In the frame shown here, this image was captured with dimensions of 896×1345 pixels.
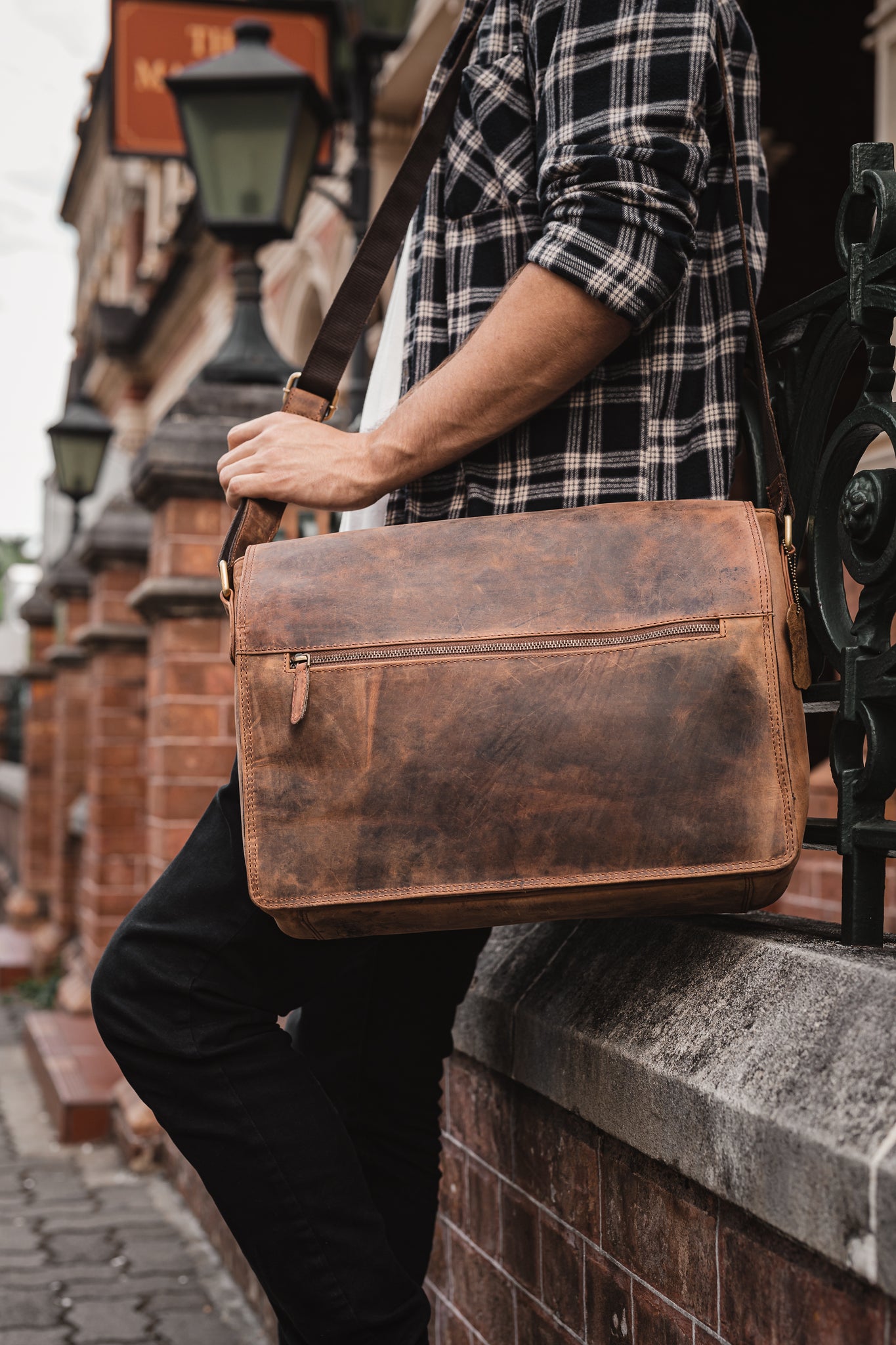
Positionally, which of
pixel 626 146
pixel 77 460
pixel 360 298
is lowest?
pixel 360 298

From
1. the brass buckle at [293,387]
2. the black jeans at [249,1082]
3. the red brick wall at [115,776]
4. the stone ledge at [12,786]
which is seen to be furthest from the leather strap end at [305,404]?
the stone ledge at [12,786]

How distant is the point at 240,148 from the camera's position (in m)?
4.20

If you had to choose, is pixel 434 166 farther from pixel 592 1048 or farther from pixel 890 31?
pixel 890 31

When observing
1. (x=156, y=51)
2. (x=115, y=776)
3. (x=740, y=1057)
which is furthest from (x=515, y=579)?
(x=156, y=51)

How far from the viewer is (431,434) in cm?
147

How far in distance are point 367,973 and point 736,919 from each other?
1.55 ft

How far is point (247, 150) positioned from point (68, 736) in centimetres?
418

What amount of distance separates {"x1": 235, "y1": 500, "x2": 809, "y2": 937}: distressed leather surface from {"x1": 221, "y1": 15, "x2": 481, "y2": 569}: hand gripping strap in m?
0.30

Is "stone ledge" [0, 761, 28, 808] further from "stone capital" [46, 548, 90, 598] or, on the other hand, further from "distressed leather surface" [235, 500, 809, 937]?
"distressed leather surface" [235, 500, 809, 937]

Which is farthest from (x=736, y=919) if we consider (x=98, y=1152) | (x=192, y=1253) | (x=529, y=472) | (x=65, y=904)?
(x=65, y=904)

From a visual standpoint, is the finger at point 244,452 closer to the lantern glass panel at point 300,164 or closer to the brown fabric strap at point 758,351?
the brown fabric strap at point 758,351

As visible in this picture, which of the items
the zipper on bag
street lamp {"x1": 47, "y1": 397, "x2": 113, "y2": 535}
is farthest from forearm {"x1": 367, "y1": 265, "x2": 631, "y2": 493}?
street lamp {"x1": 47, "y1": 397, "x2": 113, "y2": 535}

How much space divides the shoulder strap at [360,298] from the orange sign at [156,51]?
5377mm

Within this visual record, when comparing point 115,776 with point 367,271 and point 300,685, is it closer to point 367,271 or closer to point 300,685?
point 367,271
